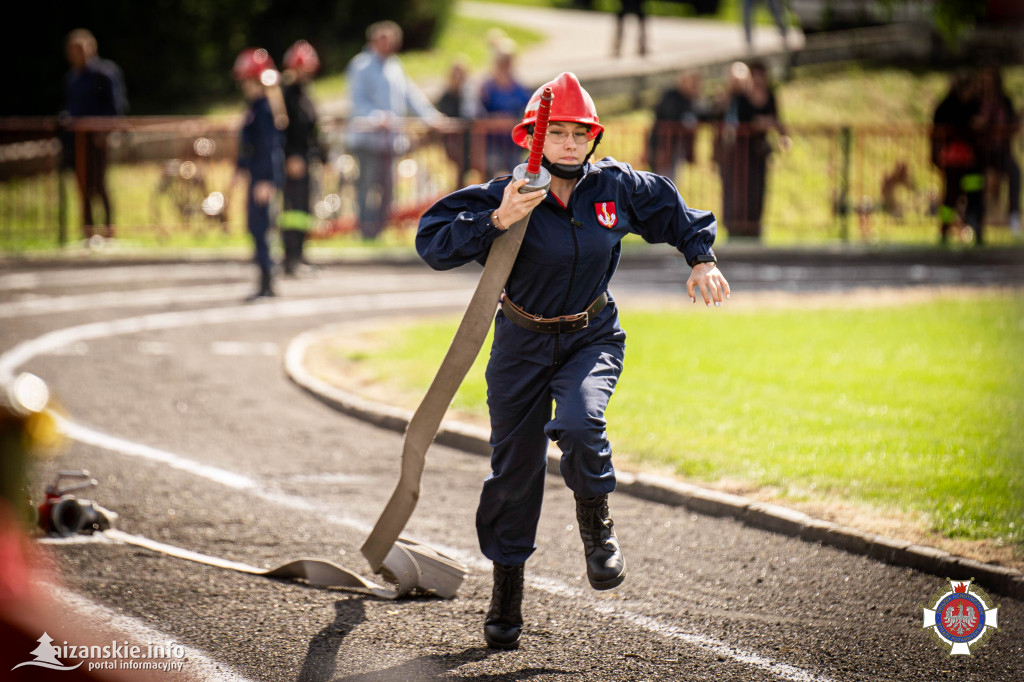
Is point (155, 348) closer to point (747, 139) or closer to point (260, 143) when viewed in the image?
point (260, 143)

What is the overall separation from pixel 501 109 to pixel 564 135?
541 inches

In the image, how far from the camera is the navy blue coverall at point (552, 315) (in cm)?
433

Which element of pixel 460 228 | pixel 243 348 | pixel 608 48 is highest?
pixel 608 48

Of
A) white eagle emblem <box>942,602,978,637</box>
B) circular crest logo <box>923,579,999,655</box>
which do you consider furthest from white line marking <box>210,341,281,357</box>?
white eagle emblem <box>942,602,978,637</box>

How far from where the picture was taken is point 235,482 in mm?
6664

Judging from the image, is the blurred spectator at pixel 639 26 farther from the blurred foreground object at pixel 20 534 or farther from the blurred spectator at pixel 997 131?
the blurred foreground object at pixel 20 534

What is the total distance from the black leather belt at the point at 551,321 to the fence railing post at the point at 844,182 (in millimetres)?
15607

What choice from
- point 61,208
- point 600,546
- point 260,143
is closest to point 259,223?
point 260,143

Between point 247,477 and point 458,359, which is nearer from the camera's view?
point 458,359

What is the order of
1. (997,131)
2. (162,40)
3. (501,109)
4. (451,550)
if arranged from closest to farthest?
1. (451,550)
2. (501,109)
3. (997,131)
4. (162,40)

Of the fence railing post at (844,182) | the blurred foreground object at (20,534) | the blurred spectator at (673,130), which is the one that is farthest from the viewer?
the fence railing post at (844,182)

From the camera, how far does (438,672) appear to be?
4164 millimetres

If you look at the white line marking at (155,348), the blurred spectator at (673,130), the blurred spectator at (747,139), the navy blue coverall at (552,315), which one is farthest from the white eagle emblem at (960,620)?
the blurred spectator at (747,139)

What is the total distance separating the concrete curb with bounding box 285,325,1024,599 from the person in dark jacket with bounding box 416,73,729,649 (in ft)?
5.33
